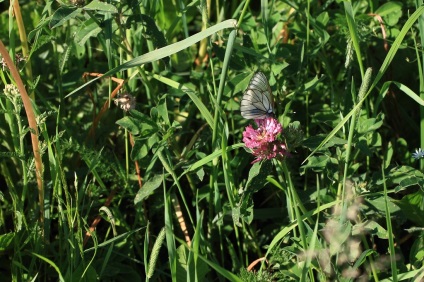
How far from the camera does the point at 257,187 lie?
2.08 metres

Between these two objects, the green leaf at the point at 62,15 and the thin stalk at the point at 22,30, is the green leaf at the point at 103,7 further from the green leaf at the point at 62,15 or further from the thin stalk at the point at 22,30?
the thin stalk at the point at 22,30

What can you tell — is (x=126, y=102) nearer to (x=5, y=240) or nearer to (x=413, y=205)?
(x=5, y=240)

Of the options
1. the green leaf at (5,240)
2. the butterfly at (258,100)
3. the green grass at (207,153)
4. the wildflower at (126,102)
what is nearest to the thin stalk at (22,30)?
the green grass at (207,153)

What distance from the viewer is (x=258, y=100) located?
79.6 inches

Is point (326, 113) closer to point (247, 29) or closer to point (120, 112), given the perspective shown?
point (247, 29)

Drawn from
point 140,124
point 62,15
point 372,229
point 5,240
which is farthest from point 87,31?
point 372,229

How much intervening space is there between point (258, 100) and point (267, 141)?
201 millimetres

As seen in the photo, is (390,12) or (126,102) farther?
(390,12)

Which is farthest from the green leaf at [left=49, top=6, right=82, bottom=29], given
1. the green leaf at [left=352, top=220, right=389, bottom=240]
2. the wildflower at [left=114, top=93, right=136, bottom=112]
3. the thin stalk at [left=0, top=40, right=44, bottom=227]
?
the green leaf at [left=352, top=220, right=389, bottom=240]

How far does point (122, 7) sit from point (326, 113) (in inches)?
27.3

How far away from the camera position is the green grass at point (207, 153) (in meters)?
2.03

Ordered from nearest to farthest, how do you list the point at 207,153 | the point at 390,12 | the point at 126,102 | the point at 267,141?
the point at 267,141
the point at 126,102
the point at 207,153
the point at 390,12

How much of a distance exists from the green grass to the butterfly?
8cm

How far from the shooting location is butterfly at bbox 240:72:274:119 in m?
2.00
